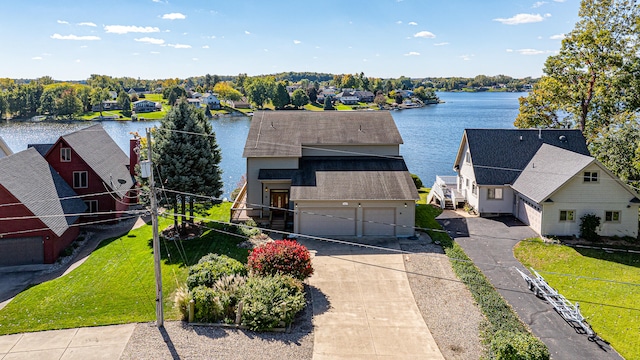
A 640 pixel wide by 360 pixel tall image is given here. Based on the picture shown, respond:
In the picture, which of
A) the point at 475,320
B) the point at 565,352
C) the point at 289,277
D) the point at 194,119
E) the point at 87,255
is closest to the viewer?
the point at 565,352

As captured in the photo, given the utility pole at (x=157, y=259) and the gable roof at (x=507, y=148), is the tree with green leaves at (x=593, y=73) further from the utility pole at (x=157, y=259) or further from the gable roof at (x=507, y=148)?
the utility pole at (x=157, y=259)

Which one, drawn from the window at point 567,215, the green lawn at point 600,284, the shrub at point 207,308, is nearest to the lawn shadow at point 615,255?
the green lawn at point 600,284

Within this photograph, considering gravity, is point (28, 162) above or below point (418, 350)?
above

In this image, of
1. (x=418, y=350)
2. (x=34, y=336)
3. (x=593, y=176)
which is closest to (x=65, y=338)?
(x=34, y=336)

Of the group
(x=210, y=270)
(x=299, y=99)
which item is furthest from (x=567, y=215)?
(x=299, y=99)

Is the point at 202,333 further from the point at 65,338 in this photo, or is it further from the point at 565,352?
the point at 565,352

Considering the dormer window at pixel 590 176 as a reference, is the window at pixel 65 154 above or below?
above
